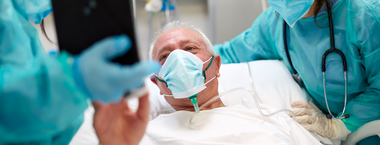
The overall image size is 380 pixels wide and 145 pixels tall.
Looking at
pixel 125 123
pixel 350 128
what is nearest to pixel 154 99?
pixel 125 123

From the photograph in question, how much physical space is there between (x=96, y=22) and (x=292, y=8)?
1.12 metres

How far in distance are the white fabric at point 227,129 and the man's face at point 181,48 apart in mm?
147

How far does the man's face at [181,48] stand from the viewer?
1.35m

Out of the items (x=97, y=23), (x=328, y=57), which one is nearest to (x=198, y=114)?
(x=97, y=23)

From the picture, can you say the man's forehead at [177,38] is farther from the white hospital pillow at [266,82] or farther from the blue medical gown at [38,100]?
the blue medical gown at [38,100]

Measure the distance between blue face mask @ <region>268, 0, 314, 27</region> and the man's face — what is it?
0.49 meters

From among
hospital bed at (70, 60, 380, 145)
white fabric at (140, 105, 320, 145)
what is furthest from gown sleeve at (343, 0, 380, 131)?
white fabric at (140, 105, 320, 145)

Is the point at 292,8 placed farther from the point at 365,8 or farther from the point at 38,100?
the point at 38,100

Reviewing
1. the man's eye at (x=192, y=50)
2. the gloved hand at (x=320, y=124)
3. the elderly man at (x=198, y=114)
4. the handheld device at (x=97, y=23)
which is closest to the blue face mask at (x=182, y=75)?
the elderly man at (x=198, y=114)

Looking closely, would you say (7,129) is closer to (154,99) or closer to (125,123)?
(125,123)

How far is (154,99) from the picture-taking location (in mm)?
1683

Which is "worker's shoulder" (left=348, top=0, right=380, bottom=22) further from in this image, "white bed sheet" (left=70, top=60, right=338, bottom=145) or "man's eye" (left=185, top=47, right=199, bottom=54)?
"man's eye" (left=185, top=47, right=199, bottom=54)

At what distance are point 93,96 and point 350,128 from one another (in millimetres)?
1598

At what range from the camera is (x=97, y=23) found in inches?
23.4
